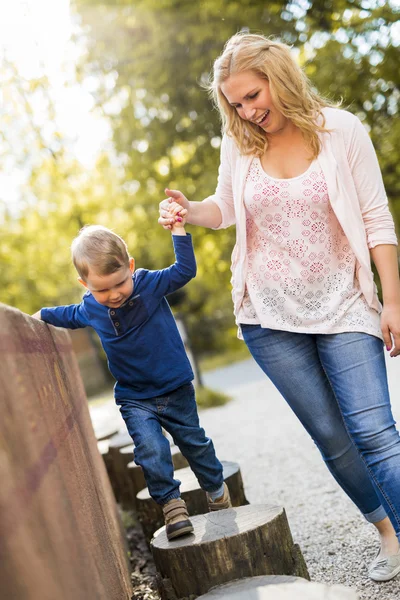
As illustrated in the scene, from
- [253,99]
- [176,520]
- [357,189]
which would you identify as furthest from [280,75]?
[176,520]

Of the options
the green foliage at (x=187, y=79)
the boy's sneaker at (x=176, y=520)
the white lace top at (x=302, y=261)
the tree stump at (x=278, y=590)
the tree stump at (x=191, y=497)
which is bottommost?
the tree stump at (x=191, y=497)

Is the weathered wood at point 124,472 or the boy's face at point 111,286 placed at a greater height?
the boy's face at point 111,286

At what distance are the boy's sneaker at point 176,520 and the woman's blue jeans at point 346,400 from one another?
62cm

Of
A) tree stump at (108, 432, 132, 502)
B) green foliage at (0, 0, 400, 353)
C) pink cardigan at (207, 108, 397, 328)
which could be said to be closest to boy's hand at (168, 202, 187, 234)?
pink cardigan at (207, 108, 397, 328)

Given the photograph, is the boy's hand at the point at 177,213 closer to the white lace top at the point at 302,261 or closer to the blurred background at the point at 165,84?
the white lace top at the point at 302,261

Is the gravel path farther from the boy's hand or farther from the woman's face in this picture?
the woman's face

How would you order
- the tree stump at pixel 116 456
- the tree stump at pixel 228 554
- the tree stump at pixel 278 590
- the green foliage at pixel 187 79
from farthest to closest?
the green foliage at pixel 187 79
the tree stump at pixel 116 456
the tree stump at pixel 228 554
the tree stump at pixel 278 590

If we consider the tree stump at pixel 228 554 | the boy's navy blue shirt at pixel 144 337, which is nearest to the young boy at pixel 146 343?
the boy's navy blue shirt at pixel 144 337

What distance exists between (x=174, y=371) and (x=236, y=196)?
865 millimetres

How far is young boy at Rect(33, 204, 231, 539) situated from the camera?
3.52m

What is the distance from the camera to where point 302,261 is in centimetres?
321

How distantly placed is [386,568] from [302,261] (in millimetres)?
1378

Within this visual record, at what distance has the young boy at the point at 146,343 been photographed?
3.52 metres

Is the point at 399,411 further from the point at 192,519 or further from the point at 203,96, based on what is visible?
the point at 203,96
